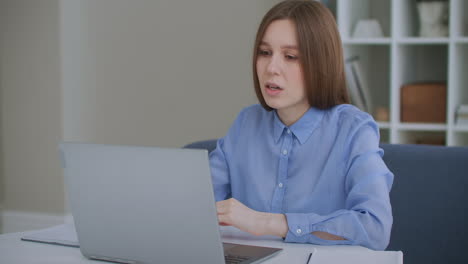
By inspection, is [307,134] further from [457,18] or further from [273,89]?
[457,18]

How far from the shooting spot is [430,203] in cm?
161

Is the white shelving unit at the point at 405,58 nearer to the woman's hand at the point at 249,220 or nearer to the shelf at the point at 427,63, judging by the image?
the shelf at the point at 427,63

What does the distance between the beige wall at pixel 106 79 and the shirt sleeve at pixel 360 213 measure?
7.12 ft

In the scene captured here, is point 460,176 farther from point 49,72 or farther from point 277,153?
point 49,72

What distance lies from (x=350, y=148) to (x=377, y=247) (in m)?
0.25

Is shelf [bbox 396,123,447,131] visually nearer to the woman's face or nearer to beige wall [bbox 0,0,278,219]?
beige wall [bbox 0,0,278,219]

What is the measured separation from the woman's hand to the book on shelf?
1.62 metres

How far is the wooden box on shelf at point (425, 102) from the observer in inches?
109

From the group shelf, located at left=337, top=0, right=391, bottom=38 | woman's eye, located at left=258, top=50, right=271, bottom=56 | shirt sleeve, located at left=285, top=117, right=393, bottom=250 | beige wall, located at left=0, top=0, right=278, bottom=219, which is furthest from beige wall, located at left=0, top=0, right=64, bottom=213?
shirt sleeve, located at left=285, top=117, right=393, bottom=250

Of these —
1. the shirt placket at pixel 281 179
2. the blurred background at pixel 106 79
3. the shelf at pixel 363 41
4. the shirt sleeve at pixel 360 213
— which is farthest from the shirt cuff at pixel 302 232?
the blurred background at pixel 106 79

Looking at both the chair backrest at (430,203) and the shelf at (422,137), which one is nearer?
the chair backrest at (430,203)

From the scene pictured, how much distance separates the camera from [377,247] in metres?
1.29

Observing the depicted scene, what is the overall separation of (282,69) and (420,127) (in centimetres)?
148

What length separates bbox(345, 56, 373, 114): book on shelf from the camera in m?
2.79
